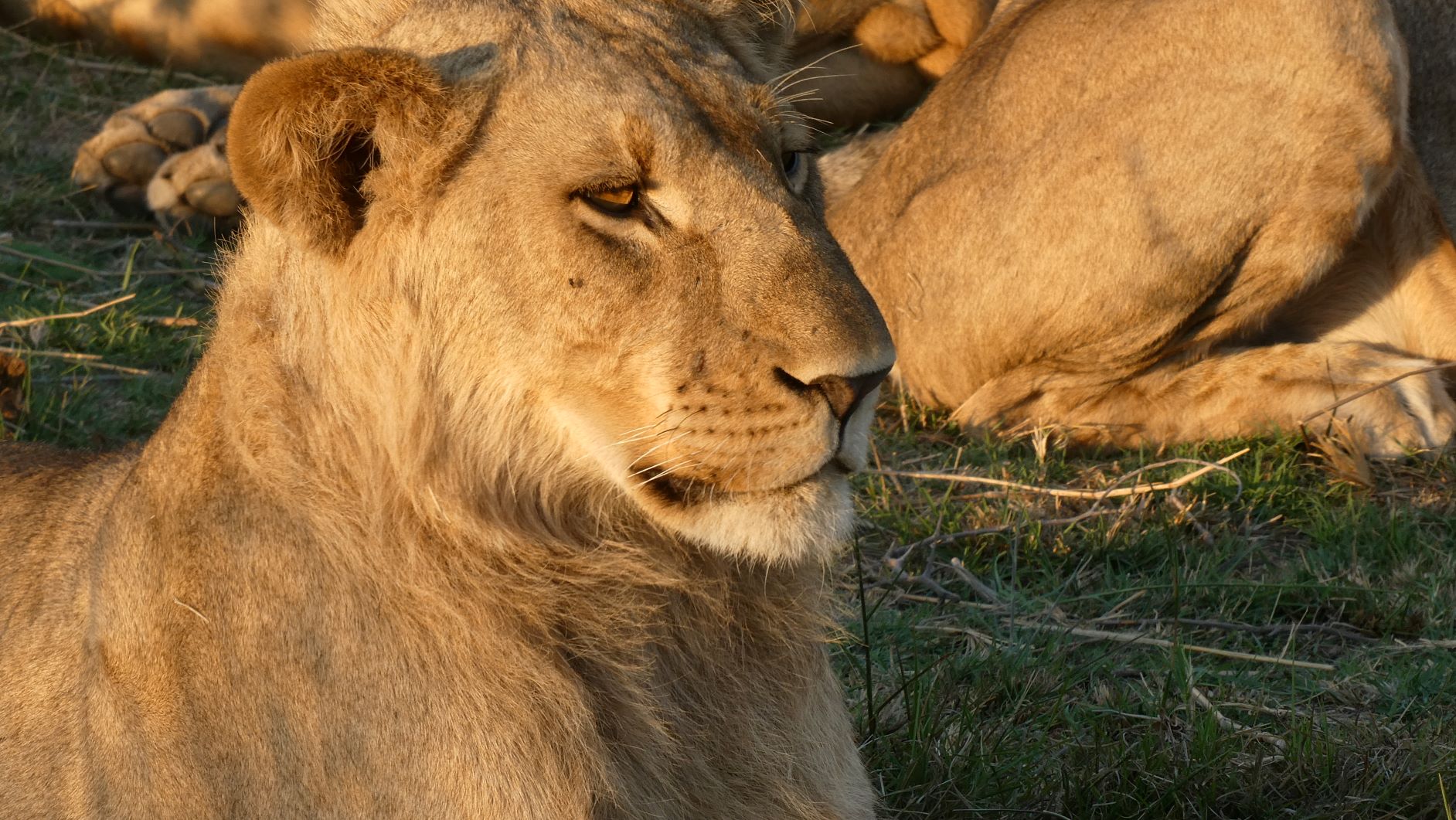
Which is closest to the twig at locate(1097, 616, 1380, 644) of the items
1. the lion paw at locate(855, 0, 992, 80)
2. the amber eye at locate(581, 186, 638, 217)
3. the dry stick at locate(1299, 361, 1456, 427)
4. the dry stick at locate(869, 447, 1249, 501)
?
the dry stick at locate(869, 447, 1249, 501)

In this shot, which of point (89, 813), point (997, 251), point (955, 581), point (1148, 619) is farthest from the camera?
point (997, 251)

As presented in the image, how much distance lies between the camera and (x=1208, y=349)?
4297mm

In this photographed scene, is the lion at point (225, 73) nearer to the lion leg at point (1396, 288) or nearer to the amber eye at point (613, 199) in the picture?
the lion leg at point (1396, 288)

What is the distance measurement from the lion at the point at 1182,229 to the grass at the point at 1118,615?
6.8 inches

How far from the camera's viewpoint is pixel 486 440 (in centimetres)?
199

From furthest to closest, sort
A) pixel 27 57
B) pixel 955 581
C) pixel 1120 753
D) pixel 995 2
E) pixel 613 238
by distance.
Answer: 1. pixel 27 57
2. pixel 995 2
3. pixel 955 581
4. pixel 1120 753
5. pixel 613 238

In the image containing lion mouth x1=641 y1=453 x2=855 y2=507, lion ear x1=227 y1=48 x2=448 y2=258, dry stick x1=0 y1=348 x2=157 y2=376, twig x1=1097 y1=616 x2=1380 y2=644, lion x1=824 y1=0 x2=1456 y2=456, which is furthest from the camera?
dry stick x1=0 y1=348 x2=157 y2=376

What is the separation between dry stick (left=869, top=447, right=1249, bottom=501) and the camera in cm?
375

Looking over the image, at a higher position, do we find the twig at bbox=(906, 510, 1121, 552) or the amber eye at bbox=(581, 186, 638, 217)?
the amber eye at bbox=(581, 186, 638, 217)

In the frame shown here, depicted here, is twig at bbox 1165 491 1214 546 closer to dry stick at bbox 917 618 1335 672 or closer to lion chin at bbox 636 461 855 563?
dry stick at bbox 917 618 1335 672

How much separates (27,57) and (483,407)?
5.64 meters

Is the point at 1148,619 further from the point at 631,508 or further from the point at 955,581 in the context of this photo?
the point at 631,508

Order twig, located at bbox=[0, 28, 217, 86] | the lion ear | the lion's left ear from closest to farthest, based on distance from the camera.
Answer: the lion ear, the lion's left ear, twig, located at bbox=[0, 28, 217, 86]

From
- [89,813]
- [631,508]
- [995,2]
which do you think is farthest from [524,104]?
[995,2]
